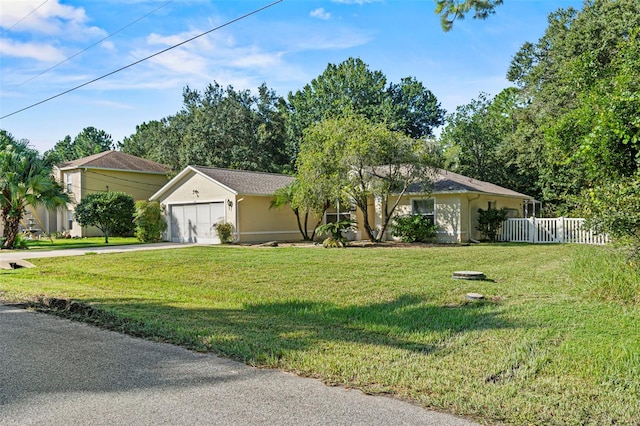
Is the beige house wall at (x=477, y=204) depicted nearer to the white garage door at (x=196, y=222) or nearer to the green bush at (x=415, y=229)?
the green bush at (x=415, y=229)

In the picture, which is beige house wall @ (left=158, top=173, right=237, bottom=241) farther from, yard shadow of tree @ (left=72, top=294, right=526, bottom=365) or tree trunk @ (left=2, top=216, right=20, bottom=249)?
yard shadow of tree @ (left=72, top=294, right=526, bottom=365)

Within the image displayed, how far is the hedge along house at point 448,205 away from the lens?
21344 millimetres

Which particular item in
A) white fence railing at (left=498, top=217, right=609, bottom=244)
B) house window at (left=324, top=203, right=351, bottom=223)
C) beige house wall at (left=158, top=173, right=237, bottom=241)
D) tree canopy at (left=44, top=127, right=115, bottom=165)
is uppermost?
tree canopy at (left=44, top=127, right=115, bottom=165)

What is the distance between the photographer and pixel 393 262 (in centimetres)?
1360

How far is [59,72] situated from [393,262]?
13.2 meters

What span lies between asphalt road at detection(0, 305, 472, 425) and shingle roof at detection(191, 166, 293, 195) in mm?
17490

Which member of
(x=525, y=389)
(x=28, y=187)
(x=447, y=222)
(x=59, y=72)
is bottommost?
(x=525, y=389)

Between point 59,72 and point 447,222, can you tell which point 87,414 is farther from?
point 447,222

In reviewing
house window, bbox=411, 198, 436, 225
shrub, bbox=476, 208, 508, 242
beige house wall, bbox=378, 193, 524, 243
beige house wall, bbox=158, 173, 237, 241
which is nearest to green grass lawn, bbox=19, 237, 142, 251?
beige house wall, bbox=158, 173, 237, 241

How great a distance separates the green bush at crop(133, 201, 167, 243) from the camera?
A: 2456 cm

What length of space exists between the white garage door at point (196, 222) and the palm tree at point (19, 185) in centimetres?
564

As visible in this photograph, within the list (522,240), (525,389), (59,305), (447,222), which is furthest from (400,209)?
(525,389)

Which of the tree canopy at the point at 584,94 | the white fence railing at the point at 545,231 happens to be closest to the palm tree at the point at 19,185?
the tree canopy at the point at 584,94

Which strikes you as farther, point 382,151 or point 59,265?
point 382,151
